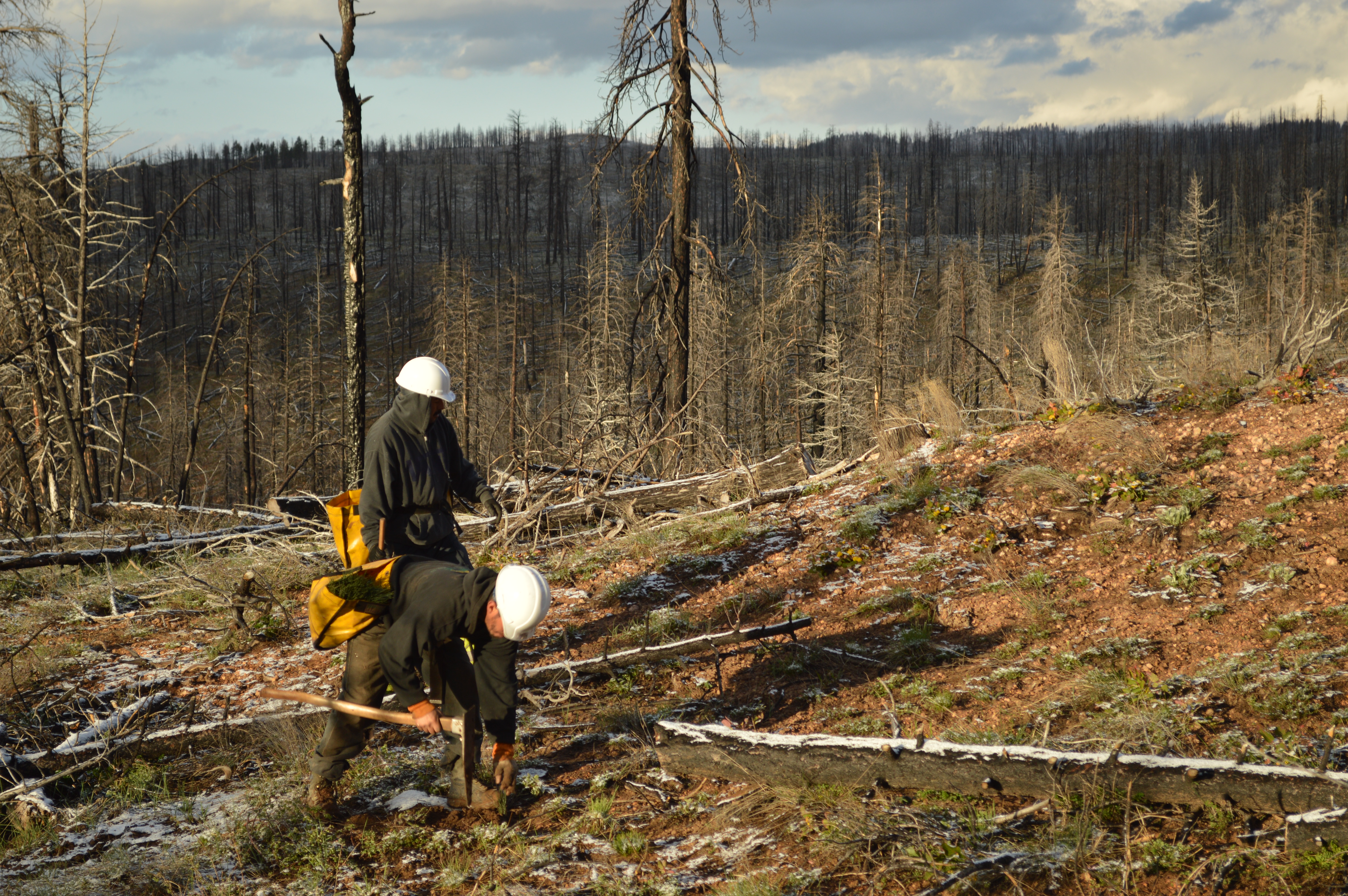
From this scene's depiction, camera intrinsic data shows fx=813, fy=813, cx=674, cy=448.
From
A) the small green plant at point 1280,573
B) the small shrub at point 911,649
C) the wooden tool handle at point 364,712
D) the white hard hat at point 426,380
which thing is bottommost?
the small shrub at point 911,649

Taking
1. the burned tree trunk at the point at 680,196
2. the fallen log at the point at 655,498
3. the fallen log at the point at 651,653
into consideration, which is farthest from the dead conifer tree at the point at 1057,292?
the fallen log at the point at 651,653

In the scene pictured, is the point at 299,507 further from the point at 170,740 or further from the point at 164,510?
the point at 170,740

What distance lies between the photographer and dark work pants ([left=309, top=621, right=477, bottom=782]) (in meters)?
4.03

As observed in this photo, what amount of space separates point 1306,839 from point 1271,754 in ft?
2.62

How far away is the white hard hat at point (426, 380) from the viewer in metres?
4.55

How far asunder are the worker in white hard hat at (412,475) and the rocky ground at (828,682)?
124 cm

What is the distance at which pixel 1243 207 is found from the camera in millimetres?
107438

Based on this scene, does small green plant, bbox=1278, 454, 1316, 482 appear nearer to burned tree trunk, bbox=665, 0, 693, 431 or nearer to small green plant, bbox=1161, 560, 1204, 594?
small green plant, bbox=1161, 560, 1204, 594

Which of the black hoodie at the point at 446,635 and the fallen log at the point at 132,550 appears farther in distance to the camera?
the fallen log at the point at 132,550

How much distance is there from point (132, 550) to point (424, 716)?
296 inches

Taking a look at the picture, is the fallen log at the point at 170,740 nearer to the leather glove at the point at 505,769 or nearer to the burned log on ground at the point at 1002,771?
the leather glove at the point at 505,769

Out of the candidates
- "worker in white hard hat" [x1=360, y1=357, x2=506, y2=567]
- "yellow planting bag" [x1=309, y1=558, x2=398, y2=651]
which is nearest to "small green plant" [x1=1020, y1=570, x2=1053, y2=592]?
"worker in white hard hat" [x1=360, y1=357, x2=506, y2=567]

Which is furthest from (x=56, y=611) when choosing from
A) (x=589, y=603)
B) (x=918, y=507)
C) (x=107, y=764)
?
(x=918, y=507)

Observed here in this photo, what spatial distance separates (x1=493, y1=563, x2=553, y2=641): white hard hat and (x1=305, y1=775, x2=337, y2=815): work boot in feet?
4.53
